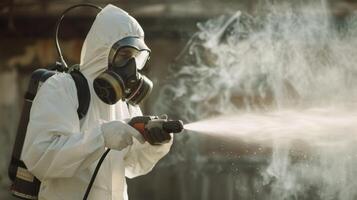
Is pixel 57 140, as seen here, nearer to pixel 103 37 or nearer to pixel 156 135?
pixel 156 135

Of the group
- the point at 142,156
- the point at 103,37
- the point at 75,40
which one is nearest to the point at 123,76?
the point at 103,37

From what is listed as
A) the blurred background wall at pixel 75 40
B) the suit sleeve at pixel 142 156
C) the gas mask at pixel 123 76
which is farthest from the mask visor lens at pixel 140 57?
the blurred background wall at pixel 75 40

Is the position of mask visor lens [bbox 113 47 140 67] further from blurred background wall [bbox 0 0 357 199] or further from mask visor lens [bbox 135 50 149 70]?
blurred background wall [bbox 0 0 357 199]

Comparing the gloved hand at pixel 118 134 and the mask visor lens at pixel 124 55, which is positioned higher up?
the mask visor lens at pixel 124 55

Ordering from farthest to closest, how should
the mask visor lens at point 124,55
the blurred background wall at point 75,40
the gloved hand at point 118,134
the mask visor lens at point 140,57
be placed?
the blurred background wall at point 75,40, the mask visor lens at point 140,57, the mask visor lens at point 124,55, the gloved hand at point 118,134

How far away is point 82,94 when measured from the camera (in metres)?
3.98

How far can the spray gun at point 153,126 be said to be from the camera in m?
3.73

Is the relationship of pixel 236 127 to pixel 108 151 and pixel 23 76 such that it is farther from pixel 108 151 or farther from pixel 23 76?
pixel 23 76

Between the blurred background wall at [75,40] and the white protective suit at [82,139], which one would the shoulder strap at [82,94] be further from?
the blurred background wall at [75,40]

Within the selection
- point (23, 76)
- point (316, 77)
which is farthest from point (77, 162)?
point (23, 76)

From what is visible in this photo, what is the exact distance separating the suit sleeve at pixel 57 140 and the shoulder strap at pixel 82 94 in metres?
0.08

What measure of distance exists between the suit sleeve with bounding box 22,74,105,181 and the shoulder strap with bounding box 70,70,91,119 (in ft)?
0.25

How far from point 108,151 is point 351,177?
10.6 feet

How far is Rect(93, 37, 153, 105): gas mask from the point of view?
3.89 metres
